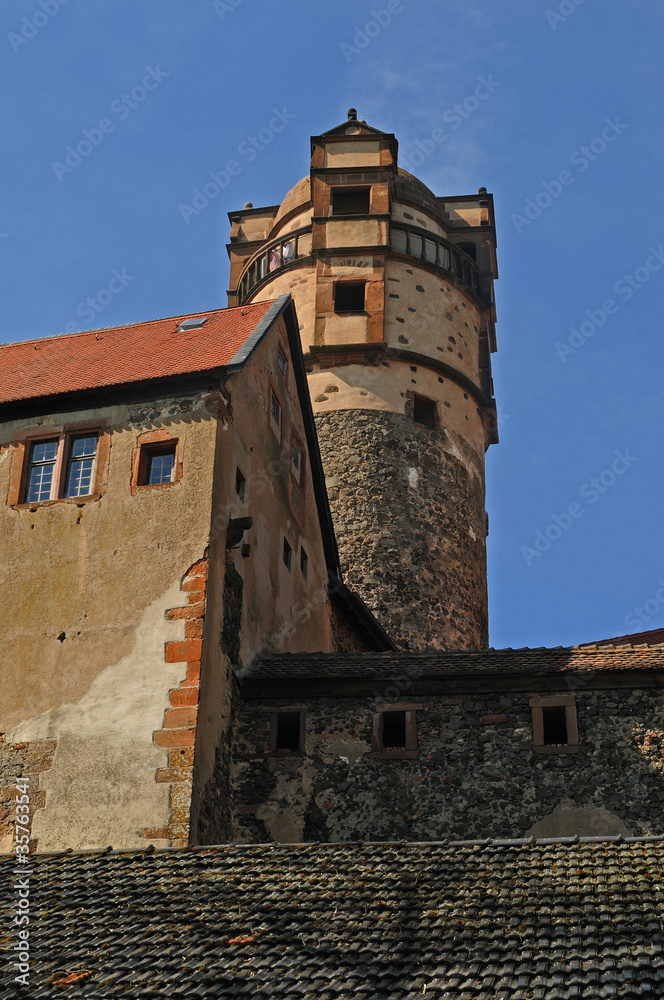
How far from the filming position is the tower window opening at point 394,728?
1814 centimetres

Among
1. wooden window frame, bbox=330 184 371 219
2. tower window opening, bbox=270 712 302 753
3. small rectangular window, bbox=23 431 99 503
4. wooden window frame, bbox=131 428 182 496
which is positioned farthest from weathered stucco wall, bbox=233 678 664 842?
wooden window frame, bbox=330 184 371 219

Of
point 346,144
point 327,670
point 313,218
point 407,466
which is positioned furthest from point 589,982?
point 346,144

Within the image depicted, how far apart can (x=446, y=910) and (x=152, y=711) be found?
20.4ft

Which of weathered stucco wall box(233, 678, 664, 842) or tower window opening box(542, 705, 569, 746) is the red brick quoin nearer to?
weathered stucco wall box(233, 678, 664, 842)

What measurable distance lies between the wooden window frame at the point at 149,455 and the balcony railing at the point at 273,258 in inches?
643

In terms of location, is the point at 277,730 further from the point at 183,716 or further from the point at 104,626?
the point at 104,626

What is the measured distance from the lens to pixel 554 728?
17.8 m

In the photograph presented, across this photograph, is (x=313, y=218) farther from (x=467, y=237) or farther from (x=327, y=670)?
(x=327, y=670)

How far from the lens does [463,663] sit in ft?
60.5

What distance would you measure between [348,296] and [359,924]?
933 inches

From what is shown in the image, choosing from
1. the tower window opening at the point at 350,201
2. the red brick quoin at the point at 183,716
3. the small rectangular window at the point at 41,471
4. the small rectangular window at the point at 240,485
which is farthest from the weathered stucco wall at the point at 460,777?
the tower window opening at the point at 350,201

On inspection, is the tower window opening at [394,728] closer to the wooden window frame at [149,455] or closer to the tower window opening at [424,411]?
the wooden window frame at [149,455]

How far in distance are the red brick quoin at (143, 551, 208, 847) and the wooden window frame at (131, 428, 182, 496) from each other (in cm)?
149

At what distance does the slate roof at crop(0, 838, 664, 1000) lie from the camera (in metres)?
10.7
